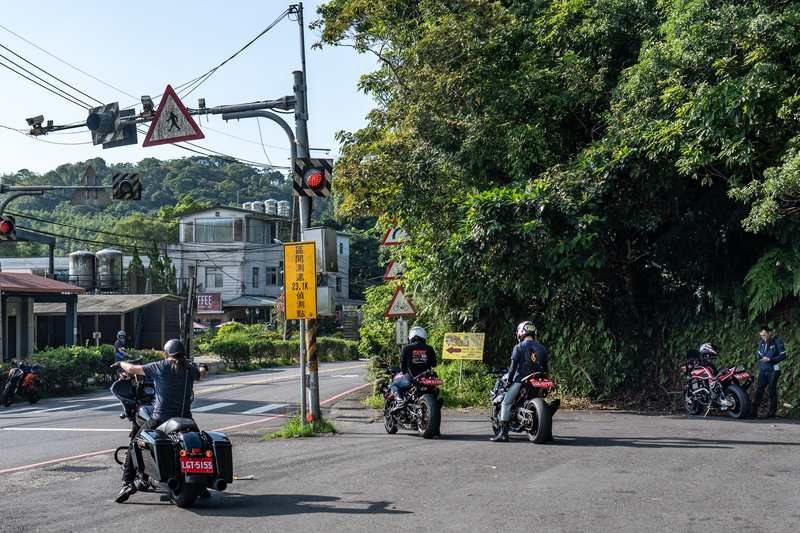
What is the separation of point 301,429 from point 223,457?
502cm

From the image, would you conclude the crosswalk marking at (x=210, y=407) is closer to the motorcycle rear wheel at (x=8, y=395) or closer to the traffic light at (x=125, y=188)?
the motorcycle rear wheel at (x=8, y=395)

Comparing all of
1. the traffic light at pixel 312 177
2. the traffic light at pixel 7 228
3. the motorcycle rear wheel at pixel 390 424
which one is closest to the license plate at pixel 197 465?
the motorcycle rear wheel at pixel 390 424

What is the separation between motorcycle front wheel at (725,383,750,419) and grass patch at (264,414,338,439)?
7.62 metres

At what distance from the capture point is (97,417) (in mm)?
16109

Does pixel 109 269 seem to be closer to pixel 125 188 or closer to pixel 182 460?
pixel 125 188

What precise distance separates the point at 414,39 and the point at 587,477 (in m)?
11.5

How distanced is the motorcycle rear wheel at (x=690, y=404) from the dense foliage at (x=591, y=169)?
109 centimetres

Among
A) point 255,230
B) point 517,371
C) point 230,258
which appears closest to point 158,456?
point 517,371

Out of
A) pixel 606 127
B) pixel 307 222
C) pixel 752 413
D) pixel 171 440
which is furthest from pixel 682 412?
pixel 171 440

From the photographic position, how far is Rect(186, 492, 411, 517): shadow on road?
251 inches

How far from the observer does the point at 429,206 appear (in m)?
15.8

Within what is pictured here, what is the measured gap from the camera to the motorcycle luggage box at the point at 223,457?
670cm

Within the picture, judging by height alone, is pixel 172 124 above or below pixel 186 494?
above

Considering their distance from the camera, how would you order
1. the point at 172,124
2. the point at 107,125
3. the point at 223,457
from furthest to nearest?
the point at 107,125 < the point at 172,124 < the point at 223,457
